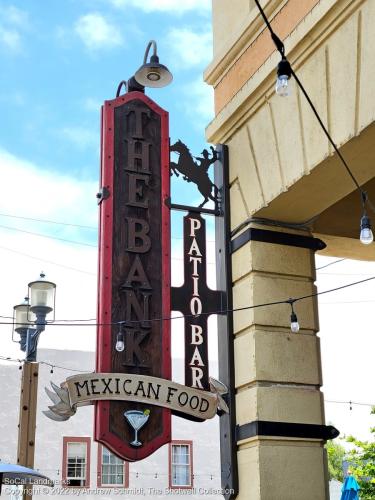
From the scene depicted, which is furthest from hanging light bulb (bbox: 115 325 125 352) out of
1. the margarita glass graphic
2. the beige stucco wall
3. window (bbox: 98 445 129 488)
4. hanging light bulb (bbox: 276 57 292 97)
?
window (bbox: 98 445 129 488)

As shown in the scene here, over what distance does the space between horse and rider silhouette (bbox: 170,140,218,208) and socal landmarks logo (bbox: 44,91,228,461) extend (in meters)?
0.01

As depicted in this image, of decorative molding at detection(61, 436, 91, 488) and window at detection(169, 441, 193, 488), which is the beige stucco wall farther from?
window at detection(169, 441, 193, 488)

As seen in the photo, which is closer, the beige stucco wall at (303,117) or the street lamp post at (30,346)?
the beige stucco wall at (303,117)

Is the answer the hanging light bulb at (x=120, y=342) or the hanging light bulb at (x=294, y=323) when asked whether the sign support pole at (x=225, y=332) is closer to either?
the hanging light bulb at (x=294, y=323)

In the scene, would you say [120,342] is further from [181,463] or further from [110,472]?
[181,463]

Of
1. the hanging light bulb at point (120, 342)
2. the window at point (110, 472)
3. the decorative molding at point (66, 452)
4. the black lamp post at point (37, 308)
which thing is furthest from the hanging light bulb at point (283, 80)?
the window at point (110, 472)

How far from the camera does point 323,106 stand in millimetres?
9703

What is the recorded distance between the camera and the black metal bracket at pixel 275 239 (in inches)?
435

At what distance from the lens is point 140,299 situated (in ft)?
34.8

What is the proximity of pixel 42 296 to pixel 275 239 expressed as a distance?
3993 millimetres

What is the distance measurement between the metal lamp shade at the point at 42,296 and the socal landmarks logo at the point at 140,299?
8.85 feet

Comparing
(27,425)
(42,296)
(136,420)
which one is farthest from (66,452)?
(136,420)

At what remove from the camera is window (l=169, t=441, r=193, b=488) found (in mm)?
27922

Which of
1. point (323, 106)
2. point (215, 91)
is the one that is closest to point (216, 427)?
point (215, 91)
